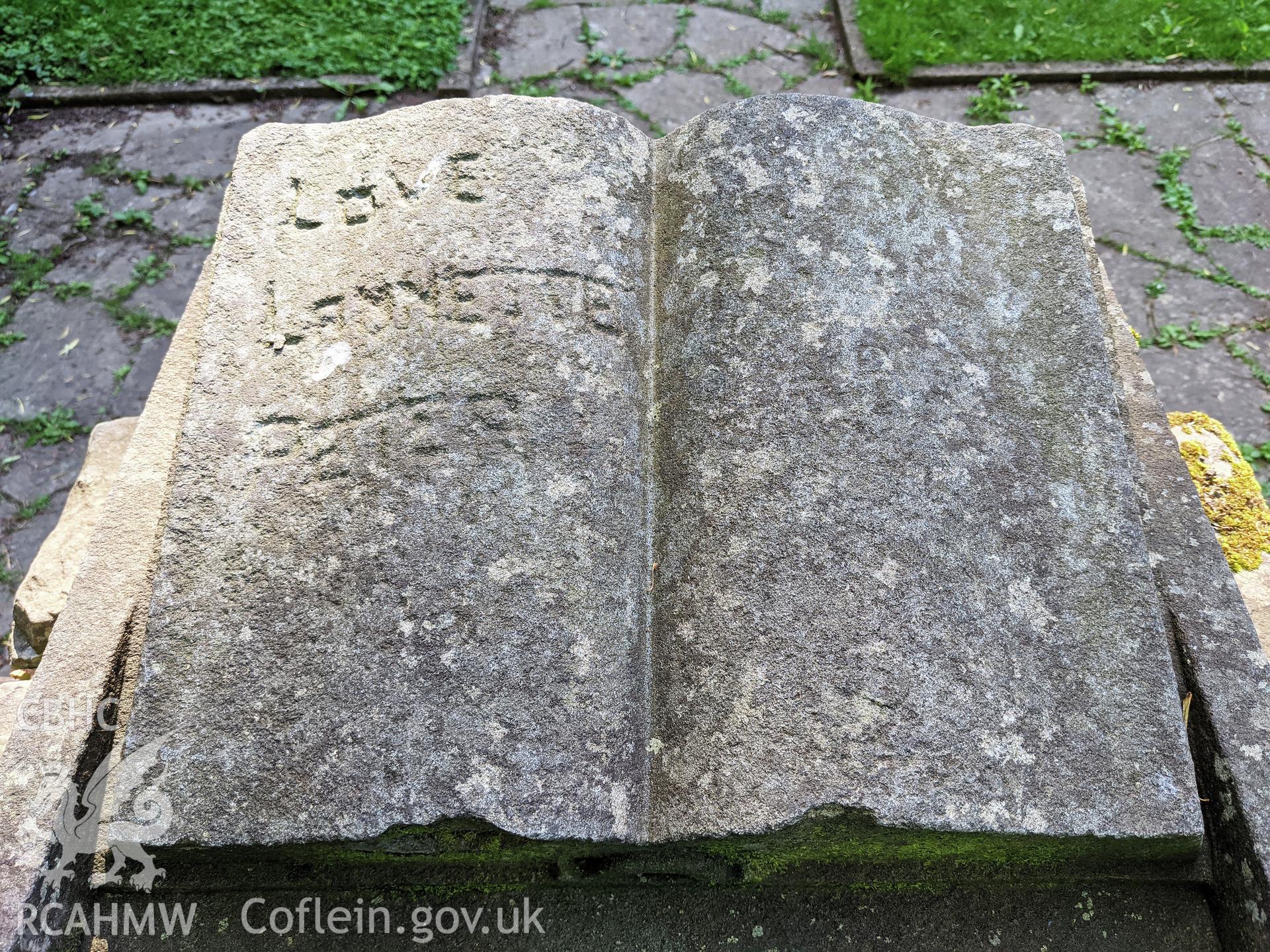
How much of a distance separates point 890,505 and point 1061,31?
3.31 m

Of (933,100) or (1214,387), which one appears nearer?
(1214,387)

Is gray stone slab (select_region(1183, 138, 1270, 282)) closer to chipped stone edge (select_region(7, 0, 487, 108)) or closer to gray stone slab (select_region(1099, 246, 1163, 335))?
gray stone slab (select_region(1099, 246, 1163, 335))

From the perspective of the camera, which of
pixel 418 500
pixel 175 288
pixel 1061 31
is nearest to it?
pixel 418 500

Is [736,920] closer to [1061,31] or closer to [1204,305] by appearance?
[1204,305]

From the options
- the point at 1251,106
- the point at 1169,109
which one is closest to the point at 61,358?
the point at 1169,109

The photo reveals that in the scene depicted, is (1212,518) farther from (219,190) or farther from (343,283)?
(219,190)

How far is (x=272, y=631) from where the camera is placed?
1.26m

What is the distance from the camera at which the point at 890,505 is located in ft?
4.35

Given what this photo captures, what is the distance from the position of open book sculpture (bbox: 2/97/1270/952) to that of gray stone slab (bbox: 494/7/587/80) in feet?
7.73

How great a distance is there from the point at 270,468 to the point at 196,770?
1.40ft

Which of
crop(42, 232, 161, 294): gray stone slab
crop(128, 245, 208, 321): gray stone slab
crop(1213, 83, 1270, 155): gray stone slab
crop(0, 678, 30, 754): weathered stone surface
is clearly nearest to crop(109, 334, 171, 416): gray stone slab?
crop(128, 245, 208, 321): gray stone slab

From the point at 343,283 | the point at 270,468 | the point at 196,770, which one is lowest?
the point at 196,770

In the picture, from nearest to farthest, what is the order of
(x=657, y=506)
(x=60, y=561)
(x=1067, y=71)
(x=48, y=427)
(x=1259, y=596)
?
(x=657, y=506), (x=1259, y=596), (x=60, y=561), (x=48, y=427), (x=1067, y=71)

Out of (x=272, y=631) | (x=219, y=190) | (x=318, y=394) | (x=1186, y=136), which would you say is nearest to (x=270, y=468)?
(x=318, y=394)
